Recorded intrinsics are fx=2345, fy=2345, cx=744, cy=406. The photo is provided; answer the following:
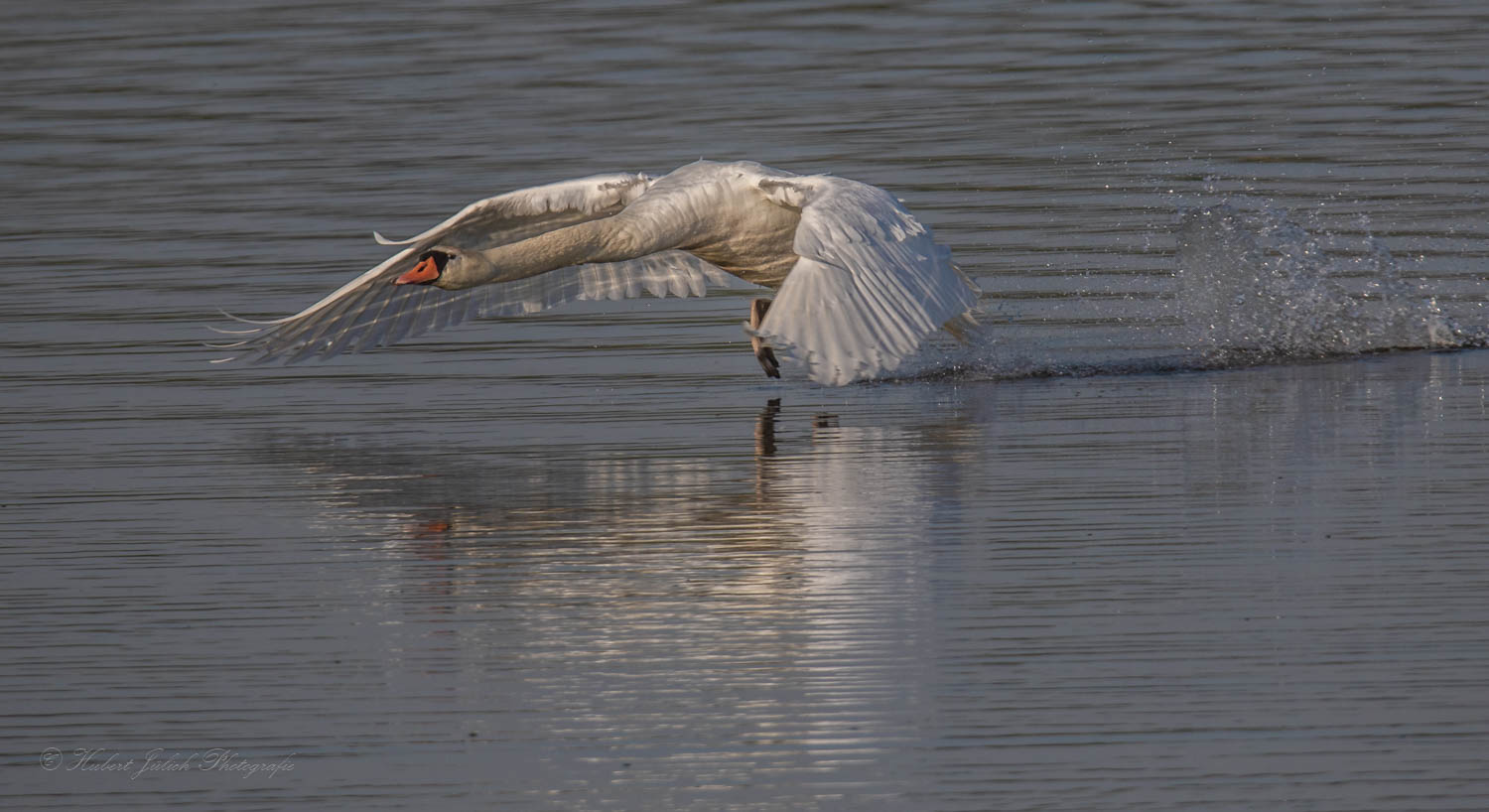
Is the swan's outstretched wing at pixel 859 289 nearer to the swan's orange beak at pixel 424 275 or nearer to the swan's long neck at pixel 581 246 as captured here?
the swan's long neck at pixel 581 246

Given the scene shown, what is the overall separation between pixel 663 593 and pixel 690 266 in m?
5.09

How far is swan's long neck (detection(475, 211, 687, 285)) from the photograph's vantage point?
10727 millimetres

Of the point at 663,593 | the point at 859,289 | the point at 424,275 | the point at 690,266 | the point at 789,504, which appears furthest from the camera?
the point at 690,266

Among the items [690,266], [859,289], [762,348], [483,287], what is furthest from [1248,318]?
[483,287]

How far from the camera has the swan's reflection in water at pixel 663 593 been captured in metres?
5.86

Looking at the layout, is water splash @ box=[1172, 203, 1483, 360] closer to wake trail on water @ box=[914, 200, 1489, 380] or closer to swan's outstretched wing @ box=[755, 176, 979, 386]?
wake trail on water @ box=[914, 200, 1489, 380]

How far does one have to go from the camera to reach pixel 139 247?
15.2 m

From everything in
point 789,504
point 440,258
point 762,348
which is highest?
point 440,258

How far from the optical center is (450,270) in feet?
35.3

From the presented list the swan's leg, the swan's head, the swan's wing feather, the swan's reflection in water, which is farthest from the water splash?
the swan's head

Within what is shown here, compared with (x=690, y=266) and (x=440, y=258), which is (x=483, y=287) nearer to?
(x=440, y=258)

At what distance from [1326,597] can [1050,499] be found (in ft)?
A: 4.93

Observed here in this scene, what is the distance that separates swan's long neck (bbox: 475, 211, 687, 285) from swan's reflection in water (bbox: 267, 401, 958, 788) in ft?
4.31

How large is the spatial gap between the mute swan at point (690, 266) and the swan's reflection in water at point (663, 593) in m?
0.56
